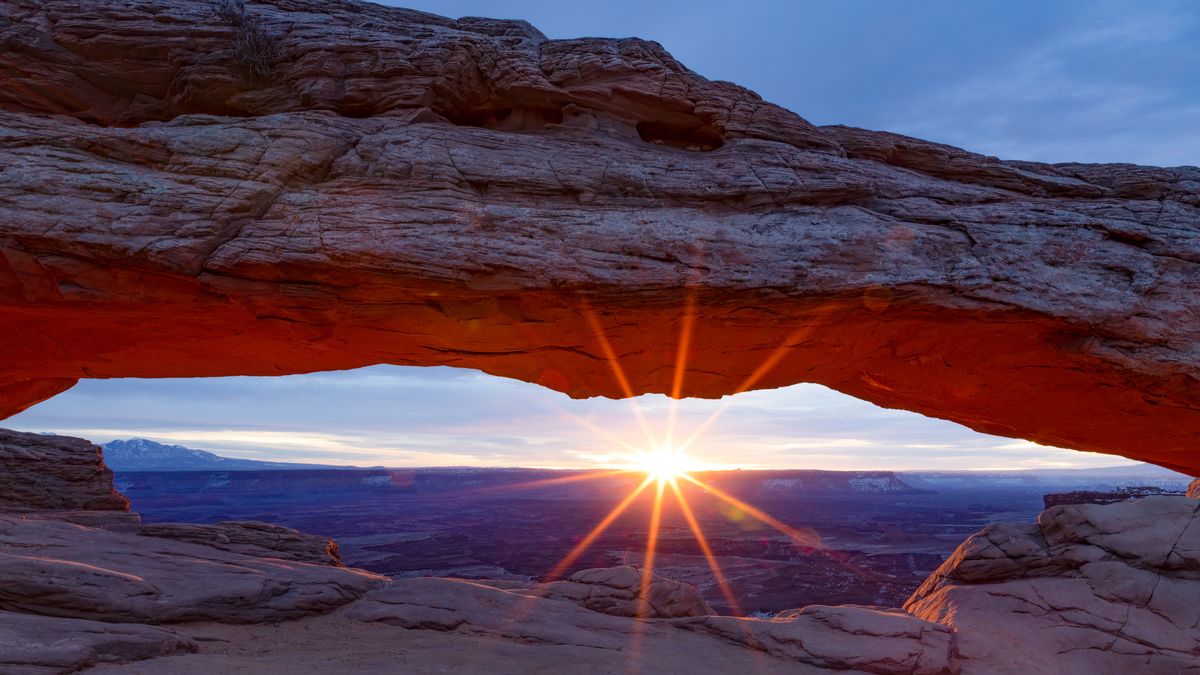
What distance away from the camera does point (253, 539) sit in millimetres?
13625

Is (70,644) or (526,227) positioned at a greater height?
(526,227)

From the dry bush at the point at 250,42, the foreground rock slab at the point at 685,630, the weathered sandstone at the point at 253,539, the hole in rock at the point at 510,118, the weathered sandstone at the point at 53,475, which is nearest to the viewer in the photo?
the foreground rock slab at the point at 685,630

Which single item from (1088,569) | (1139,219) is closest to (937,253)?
(1139,219)

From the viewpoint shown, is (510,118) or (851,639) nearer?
(851,639)

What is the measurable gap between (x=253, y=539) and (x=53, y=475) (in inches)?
257

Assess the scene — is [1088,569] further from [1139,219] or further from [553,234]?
[553,234]

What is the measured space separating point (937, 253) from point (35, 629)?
43.7 ft

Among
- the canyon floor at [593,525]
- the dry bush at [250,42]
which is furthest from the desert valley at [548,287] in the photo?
the canyon floor at [593,525]

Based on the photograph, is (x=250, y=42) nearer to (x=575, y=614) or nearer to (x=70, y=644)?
(x=70, y=644)

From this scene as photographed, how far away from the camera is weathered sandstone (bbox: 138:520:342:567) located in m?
12.6

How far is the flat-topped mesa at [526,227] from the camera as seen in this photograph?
10219 mm

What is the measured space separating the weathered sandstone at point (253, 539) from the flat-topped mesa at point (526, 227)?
10.9 ft

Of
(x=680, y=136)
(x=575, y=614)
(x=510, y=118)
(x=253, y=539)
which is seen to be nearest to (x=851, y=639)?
(x=575, y=614)

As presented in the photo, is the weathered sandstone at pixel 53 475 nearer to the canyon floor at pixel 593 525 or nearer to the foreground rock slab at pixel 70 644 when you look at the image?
the foreground rock slab at pixel 70 644
